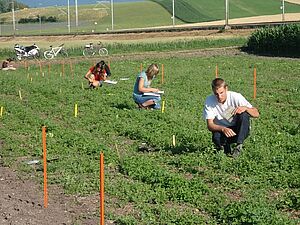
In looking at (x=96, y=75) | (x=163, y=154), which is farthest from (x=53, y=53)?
(x=163, y=154)

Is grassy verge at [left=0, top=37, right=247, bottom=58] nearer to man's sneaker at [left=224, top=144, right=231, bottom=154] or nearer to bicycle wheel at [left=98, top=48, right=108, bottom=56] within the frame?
bicycle wheel at [left=98, top=48, right=108, bottom=56]

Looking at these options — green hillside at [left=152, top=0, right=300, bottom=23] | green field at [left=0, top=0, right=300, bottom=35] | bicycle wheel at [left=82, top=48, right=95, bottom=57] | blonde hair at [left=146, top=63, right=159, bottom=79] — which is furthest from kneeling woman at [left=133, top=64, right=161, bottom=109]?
green hillside at [left=152, top=0, right=300, bottom=23]

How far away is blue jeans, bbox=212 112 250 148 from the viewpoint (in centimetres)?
937

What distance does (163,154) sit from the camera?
9.93 meters

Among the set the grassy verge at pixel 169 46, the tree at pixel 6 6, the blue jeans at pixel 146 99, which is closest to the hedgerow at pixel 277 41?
the grassy verge at pixel 169 46

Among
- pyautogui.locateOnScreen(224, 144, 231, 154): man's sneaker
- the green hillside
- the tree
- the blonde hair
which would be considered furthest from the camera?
the tree

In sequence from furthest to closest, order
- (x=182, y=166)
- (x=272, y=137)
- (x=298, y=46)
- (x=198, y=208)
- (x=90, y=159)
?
(x=298, y=46) → (x=272, y=137) → (x=90, y=159) → (x=182, y=166) → (x=198, y=208)

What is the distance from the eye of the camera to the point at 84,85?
20922 millimetres

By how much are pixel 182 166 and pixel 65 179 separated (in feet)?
5.80

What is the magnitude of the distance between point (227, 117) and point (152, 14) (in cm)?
8731

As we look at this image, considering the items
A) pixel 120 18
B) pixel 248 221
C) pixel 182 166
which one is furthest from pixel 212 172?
pixel 120 18

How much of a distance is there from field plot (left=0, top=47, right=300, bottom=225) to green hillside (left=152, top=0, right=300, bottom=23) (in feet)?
226

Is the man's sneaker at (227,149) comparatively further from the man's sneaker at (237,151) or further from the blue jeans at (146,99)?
the blue jeans at (146,99)

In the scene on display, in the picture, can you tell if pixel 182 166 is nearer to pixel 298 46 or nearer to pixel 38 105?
pixel 38 105
